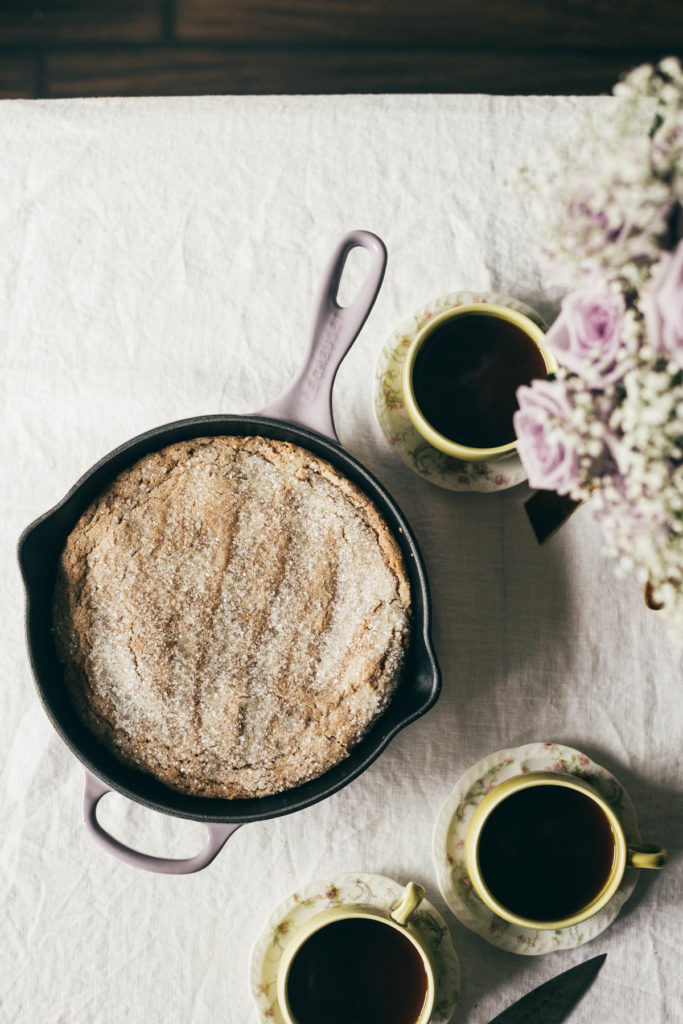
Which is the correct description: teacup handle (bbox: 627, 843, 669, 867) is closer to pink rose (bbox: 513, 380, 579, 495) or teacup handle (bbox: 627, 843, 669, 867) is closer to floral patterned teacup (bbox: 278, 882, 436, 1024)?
floral patterned teacup (bbox: 278, 882, 436, 1024)

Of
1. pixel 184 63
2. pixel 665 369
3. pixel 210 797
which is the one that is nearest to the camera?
pixel 665 369

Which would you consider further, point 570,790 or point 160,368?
point 160,368

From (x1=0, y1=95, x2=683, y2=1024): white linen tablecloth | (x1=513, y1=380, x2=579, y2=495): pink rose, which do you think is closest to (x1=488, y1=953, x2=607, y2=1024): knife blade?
(x1=0, y1=95, x2=683, y2=1024): white linen tablecloth

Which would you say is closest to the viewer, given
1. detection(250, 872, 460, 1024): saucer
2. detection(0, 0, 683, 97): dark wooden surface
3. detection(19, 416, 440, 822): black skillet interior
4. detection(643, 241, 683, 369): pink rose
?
detection(643, 241, 683, 369): pink rose

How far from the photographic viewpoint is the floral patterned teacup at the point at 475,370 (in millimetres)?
958

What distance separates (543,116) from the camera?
3.59ft

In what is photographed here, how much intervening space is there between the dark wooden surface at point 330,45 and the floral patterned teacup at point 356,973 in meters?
1.40

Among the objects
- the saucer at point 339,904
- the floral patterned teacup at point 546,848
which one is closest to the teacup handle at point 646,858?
the floral patterned teacup at point 546,848

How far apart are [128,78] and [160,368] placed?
790 millimetres

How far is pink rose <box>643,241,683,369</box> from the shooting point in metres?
0.56

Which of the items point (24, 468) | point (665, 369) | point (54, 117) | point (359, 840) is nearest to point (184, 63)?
point (54, 117)

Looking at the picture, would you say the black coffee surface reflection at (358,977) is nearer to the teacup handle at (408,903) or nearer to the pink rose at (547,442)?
the teacup handle at (408,903)

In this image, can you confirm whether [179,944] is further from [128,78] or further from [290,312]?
[128,78]

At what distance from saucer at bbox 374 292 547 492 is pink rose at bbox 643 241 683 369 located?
430 mm
